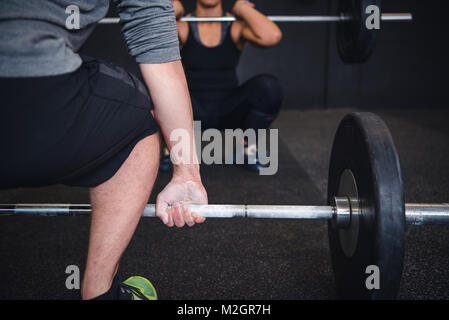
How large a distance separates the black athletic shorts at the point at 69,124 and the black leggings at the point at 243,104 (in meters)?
1.24

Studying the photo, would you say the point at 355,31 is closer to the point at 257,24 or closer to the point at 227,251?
the point at 257,24

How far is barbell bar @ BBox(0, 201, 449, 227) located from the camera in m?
0.63

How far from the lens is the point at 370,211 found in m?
0.59

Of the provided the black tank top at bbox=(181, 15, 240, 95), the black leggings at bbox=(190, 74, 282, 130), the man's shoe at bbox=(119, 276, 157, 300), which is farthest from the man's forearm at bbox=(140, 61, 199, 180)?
the black tank top at bbox=(181, 15, 240, 95)

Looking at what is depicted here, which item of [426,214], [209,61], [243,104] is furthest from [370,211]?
[209,61]

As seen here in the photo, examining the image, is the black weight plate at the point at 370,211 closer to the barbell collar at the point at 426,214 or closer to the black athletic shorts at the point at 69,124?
the barbell collar at the point at 426,214

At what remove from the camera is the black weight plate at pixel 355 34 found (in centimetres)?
113

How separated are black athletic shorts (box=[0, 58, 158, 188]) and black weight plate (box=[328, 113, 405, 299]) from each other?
Result: 379 millimetres

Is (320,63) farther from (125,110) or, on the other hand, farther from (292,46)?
(125,110)

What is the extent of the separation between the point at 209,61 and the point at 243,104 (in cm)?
30

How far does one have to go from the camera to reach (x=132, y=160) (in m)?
0.51

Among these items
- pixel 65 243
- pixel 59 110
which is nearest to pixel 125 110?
pixel 59 110

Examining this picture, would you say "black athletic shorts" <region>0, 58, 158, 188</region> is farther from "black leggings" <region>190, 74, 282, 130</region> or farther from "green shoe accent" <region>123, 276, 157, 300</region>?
"black leggings" <region>190, 74, 282, 130</region>
